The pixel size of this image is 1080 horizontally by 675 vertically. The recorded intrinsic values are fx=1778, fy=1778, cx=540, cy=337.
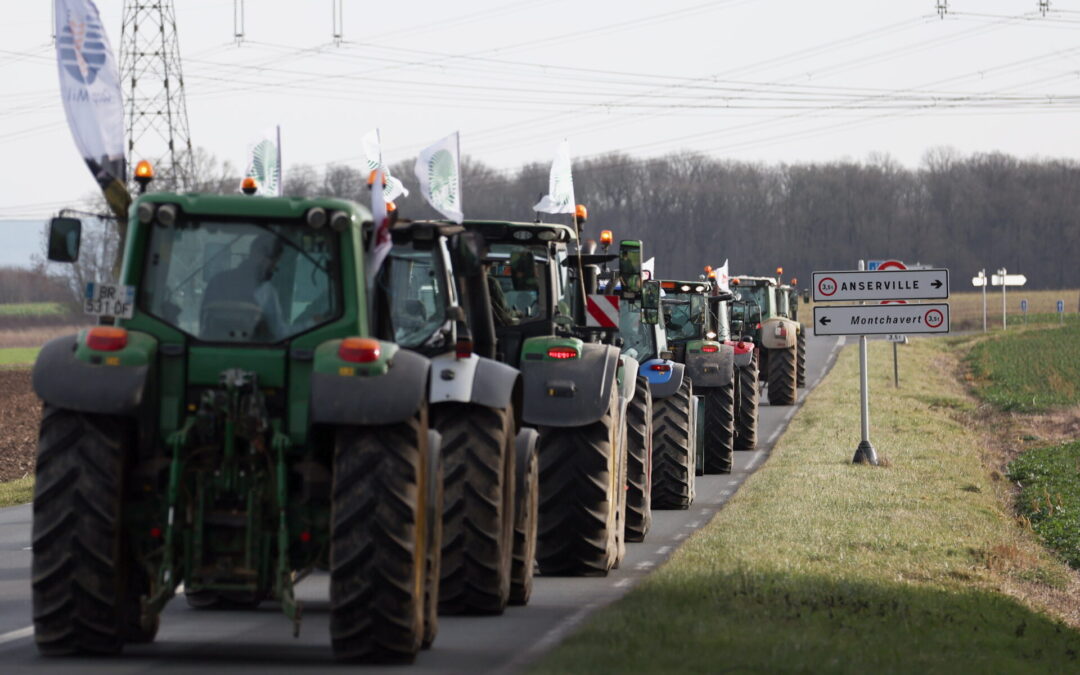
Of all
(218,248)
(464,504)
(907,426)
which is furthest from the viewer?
(907,426)

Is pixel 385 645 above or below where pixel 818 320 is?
below

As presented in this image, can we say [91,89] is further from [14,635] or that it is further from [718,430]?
[718,430]

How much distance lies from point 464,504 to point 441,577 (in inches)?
20.1

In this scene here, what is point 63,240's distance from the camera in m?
9.34

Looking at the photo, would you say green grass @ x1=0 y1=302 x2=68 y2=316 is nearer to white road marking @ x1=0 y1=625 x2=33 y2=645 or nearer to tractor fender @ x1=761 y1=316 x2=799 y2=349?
tractor fender @ x1=761 y1=316 x2=799 y2=349

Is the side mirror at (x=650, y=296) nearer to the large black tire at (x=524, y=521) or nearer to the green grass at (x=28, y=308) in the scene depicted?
the large black tire at (x=524, y=521)

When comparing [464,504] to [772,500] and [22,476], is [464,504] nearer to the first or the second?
[772,500]

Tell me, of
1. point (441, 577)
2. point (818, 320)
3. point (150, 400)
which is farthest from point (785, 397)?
point (150, 400)

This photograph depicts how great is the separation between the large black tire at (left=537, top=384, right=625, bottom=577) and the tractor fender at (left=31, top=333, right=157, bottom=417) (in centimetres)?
528

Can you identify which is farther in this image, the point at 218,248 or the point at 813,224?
the point at 813,224

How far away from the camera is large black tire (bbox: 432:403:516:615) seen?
11188 mm

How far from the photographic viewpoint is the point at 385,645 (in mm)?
9117

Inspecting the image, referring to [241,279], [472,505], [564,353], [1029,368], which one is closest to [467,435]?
[472,505]

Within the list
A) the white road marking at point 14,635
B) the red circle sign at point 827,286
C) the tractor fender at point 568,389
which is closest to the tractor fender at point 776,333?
the red circle sign at point 827,286
